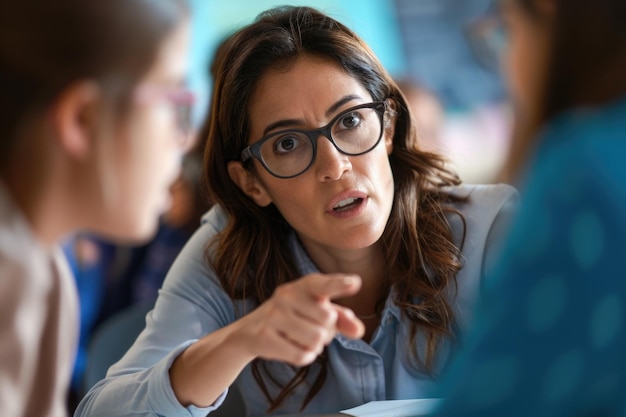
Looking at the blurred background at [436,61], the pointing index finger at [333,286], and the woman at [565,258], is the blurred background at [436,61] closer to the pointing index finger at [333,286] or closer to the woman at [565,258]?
the pointing index finger at [333,286]

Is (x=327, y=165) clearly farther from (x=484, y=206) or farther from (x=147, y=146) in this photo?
(x=147, y=146)

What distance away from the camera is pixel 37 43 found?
887 mm

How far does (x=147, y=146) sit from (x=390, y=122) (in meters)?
0.77

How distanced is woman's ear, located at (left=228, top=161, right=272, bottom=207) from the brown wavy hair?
2cm

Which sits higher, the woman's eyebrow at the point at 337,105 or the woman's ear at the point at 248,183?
the woman's eyebrow at the point at 337,105

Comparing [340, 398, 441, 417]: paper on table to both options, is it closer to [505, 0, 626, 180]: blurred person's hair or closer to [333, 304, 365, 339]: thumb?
[333, 304, 365, 339]: thumb

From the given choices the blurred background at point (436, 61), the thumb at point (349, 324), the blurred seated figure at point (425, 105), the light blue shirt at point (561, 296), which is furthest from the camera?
the blurred background at point (436, 61)

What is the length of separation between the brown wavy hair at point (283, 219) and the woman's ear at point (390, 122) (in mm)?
14

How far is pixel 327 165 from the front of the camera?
4.93 ft

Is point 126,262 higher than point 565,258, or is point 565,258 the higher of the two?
point 565,258

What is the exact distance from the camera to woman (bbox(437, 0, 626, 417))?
829 mm

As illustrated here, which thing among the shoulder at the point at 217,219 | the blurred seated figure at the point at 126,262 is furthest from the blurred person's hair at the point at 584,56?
the blurred seated figure at the point at 126,262

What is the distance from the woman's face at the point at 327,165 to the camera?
4.94ft

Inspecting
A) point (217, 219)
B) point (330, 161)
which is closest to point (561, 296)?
point (330, 161)
